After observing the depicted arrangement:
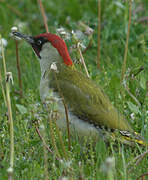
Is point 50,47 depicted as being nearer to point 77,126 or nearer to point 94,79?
point 94,79

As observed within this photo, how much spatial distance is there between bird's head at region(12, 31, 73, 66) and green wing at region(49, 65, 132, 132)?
28 cm

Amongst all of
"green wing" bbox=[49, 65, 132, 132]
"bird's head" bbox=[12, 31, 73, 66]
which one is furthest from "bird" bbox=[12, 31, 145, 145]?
"bird's head" bbox=[12, 31, 73, 66]

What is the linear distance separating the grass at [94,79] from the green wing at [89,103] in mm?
104

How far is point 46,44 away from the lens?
3.94 meters

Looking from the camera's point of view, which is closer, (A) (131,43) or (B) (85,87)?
(B) (85,87)

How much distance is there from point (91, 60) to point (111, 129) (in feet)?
7.10

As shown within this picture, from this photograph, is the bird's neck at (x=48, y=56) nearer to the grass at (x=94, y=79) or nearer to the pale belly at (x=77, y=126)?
the grass at (x=94, y=79)

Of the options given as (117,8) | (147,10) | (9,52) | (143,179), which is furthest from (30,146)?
(147,10)

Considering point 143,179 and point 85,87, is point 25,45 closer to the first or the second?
point 85,87

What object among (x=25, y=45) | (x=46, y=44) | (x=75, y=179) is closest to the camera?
(x=75, y=179)

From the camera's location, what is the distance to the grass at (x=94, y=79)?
2.89m

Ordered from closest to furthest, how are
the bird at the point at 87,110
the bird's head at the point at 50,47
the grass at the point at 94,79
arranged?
the grass at the point at 94,79 < the bird at the point at 87,110 < the bird's head at the point at 50,47

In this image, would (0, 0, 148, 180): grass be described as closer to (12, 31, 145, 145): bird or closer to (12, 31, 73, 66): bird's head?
(12, 31, 145, 145): bird

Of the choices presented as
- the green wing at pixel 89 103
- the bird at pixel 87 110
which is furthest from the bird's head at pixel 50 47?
the green wing at pixel 89 103
